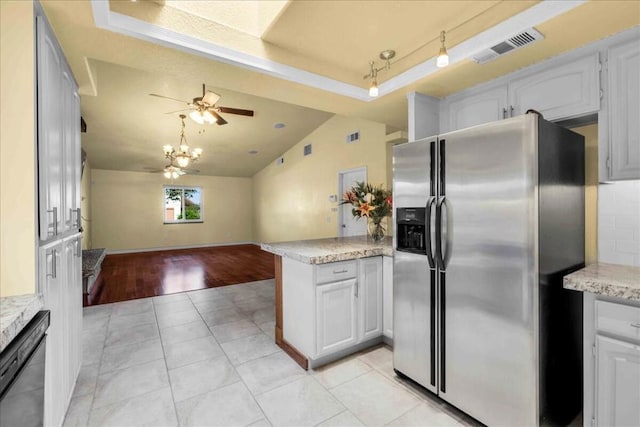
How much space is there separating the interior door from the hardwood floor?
177 cm

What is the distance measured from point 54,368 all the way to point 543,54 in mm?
3574

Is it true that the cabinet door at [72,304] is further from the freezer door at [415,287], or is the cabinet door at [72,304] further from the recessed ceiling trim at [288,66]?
the freezer door at [415,287]

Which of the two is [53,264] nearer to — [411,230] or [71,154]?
[71,154]

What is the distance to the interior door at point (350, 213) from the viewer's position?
5328mm

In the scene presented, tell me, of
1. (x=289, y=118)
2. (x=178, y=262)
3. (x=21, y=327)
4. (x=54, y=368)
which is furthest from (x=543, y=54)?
(x=178, y=262)

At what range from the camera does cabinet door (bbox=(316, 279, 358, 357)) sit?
7.86ft

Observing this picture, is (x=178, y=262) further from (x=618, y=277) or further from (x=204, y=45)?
(x=618, y=277)

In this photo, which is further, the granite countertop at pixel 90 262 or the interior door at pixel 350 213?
the interior door at pixel 350 213

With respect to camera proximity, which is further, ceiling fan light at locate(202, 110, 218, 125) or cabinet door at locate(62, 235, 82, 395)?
ceiling fan light at locate(202, 110, 218, 125)

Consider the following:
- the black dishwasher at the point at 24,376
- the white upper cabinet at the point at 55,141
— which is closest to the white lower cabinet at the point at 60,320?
the white upper cabinet at the point at 55,141

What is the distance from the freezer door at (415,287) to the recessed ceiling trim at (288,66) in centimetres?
70

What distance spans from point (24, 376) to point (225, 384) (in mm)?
1458

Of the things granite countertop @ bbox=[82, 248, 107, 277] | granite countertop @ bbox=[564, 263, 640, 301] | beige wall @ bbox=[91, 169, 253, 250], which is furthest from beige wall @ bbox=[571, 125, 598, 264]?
beige wall @ bbox=[91, 169, 253, 250]

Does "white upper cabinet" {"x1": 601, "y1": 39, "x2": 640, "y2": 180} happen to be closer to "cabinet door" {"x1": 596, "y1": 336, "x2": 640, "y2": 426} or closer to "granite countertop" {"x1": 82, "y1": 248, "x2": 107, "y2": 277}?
"cabinet door" {"x1": 596, "y1": 336, "x2": 640, "y2": 426}
